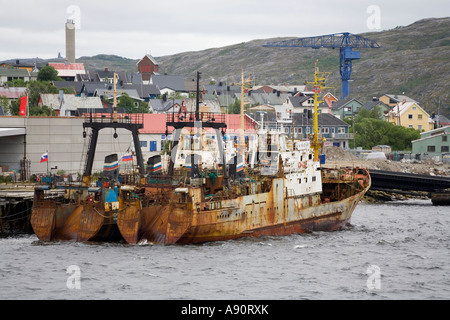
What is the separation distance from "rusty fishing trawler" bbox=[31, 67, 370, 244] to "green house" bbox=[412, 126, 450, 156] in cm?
5109

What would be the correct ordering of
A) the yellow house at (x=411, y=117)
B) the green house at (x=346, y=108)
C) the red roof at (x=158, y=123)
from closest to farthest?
the red roof at (x=158, y=123)
the yellow house at (x=411, y=117)
the green house at (x=346, y=108)

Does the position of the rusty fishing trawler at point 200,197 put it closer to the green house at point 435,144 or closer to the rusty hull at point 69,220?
the rusty hull at point 69,220

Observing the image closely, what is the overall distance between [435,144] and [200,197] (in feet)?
227

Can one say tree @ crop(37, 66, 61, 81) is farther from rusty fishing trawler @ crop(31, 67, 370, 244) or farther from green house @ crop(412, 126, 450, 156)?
rusty fishing trawler @ crop(31, 67, 370, 244)

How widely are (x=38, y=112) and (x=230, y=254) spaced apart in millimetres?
63805

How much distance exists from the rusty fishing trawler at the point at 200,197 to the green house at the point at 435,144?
51086mm

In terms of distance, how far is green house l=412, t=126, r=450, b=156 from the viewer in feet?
350

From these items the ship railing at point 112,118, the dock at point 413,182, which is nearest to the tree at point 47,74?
the ship railing at point 112,118

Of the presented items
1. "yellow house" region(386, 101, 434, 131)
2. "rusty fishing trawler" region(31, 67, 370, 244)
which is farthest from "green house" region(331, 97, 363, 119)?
"rusty fishing trawler" region(31, 67, 370, 244)

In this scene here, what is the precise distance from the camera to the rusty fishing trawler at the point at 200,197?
1797 inches

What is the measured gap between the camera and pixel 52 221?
152ft

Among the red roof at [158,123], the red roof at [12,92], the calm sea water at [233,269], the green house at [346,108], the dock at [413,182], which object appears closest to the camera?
the calm sea water at [233,269]
